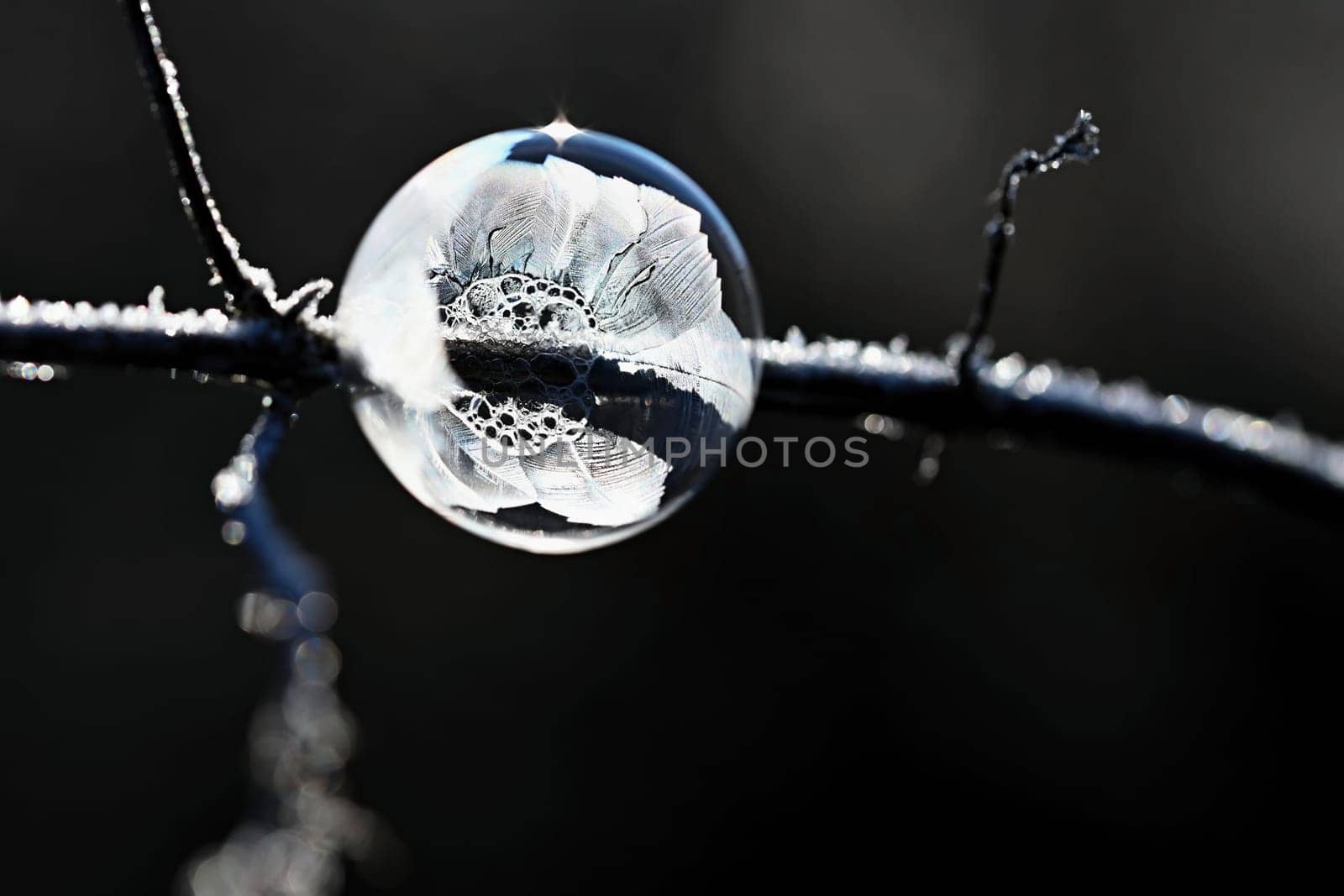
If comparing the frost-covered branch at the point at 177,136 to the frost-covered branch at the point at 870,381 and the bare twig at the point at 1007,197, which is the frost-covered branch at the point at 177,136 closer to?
the frost-covered branch at the point at 870,381

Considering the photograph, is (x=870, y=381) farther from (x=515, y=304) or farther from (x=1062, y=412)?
(x=515, y=304)

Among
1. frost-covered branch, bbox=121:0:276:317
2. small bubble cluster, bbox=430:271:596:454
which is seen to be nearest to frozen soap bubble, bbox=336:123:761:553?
small bubble cluster, bbox=430:271:596:454

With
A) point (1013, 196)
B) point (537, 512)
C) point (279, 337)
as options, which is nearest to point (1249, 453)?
point (1013, 196)

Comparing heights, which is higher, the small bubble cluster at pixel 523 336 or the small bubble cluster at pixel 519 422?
the small bubble cluster at pixel 523 336

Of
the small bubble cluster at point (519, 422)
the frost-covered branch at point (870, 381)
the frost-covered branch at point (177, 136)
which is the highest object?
the frost-covered branch at point (177, 136)

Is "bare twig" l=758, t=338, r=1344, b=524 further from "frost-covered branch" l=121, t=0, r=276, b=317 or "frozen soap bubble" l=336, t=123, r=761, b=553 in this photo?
"frost-covered branch" l=121, t=0, r=276, b=317

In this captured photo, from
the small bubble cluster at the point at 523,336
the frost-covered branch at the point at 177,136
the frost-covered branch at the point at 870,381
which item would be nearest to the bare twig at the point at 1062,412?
the frost-covered branch at the point at 870,381

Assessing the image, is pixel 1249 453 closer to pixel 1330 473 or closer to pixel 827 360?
pixel 1330 473

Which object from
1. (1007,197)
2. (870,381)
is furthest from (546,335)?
(1007,197)
